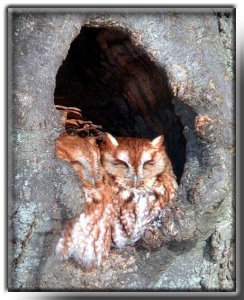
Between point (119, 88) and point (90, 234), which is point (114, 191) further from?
point (119, 88)

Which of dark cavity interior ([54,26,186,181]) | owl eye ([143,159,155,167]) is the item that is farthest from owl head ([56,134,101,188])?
dark cavity interior ([54,26,186,181])

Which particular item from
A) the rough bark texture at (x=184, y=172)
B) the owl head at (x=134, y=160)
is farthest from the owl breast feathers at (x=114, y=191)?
the rough bark texture at (x=184, y=172)

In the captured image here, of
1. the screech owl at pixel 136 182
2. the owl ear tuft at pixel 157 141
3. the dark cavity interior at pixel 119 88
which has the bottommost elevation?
the screech owl at pixel 136 182

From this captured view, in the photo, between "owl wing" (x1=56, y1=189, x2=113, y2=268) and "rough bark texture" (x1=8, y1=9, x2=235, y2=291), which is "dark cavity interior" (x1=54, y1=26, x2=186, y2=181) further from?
"owl wing" (x1=56, y1=189, x2=113, y2=268)

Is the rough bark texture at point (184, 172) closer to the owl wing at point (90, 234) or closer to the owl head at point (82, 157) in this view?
the owl wing at point (90, 234)

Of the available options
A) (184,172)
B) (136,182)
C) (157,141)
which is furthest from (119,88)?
(184,172)

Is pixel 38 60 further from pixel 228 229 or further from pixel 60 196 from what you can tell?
pixel 228 229

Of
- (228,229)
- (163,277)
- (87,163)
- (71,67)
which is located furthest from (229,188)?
(71,67)
